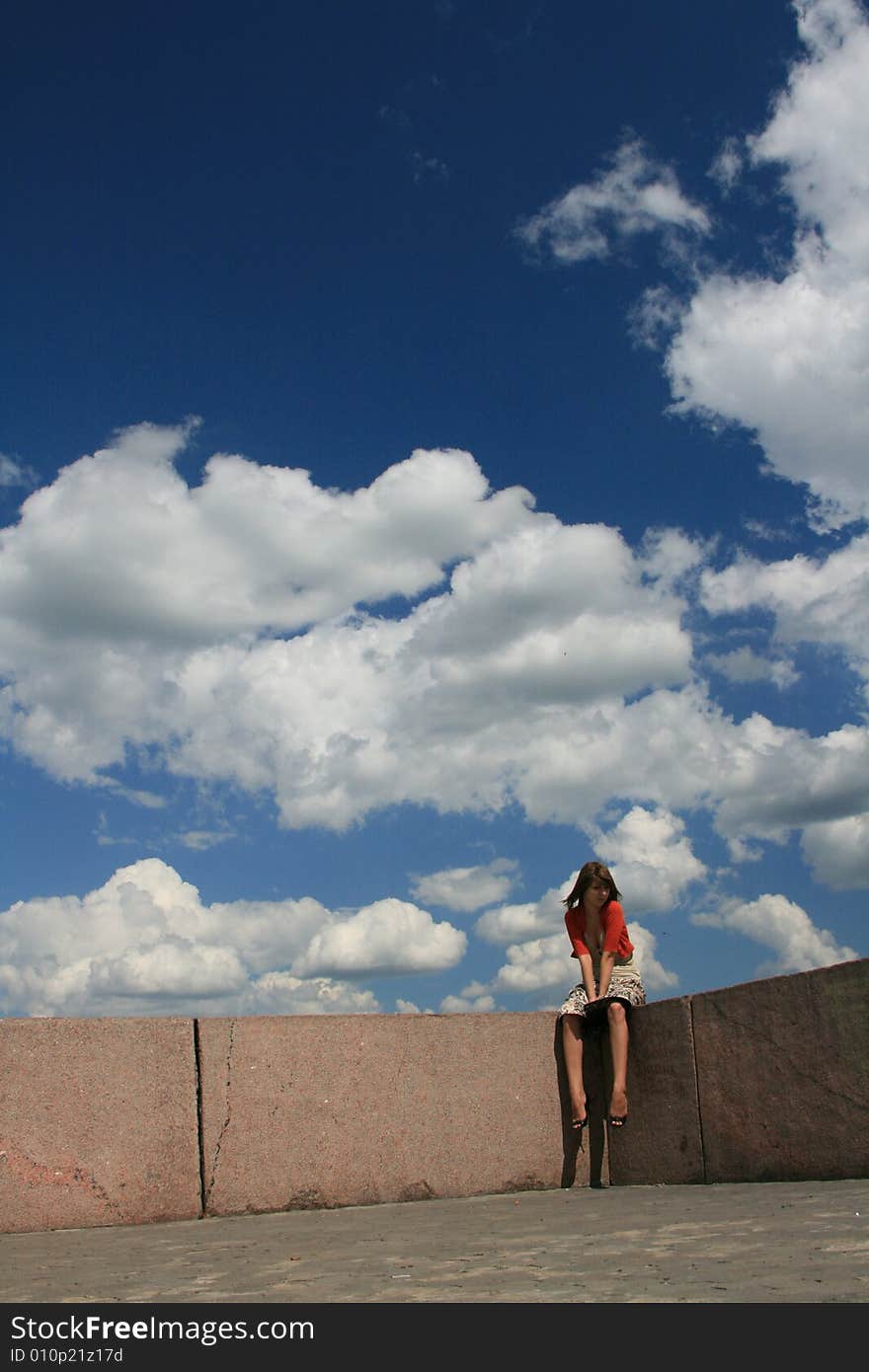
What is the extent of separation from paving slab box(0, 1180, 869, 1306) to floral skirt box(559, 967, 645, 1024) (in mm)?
1315

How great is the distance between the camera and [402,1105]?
671 centimetres

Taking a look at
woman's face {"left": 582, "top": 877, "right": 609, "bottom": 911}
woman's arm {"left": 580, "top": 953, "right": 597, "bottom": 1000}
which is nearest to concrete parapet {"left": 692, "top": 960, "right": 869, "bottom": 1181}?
woman's arm {"left": 580, "top": 953, "right": 597, "bottom": 1000}

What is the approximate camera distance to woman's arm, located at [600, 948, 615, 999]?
7.04 metres

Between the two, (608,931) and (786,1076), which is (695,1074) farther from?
(608,931)

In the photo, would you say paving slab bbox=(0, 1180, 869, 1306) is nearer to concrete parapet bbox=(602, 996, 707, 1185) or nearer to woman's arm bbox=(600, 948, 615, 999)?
concrete parapet bbox=(602, 996, 707, 1185)

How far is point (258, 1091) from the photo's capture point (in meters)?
6.37

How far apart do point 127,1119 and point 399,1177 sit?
5.12ft

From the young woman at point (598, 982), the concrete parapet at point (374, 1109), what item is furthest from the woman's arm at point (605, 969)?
the concrete parapet at point (374, 1109)

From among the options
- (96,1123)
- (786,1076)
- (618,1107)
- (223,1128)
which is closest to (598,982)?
(618,1107)

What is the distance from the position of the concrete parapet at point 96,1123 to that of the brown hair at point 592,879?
2.49m

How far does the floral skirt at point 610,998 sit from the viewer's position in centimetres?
700

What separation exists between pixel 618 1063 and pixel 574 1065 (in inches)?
11.9
